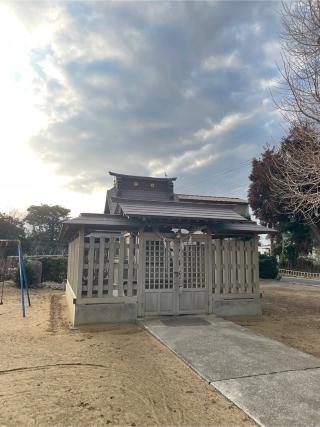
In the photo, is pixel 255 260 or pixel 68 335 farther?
pixel 255 260

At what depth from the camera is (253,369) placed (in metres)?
4.45

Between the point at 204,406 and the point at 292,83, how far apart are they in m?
5.97

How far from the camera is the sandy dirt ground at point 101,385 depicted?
10.3 ft

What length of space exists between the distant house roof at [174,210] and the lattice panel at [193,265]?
40.1 inches

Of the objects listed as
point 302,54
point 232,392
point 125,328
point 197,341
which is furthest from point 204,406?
point 302,54

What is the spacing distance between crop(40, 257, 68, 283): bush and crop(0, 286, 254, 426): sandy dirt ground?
1135cm

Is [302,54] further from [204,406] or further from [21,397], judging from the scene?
[21,397]

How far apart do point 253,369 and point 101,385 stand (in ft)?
7.69

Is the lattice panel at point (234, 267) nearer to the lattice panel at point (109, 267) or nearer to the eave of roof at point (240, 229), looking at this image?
the eave of roof at point (240, 229)

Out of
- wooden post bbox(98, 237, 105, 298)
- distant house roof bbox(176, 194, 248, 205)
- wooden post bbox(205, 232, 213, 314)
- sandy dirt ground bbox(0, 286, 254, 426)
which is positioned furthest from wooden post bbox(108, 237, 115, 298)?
distant house roof bbox(176, 194, 248, 205)

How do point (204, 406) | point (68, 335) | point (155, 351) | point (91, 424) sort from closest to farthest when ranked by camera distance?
point (91, 424)
point (204, 406)
point (155, 351)
point (68, 335)

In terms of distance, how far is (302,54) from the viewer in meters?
5.72

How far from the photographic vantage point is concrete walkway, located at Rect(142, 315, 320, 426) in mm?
3258

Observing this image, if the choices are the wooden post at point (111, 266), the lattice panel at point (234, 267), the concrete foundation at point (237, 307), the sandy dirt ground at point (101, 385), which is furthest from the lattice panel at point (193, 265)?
the sandy dirt ground at point (101, 385)
